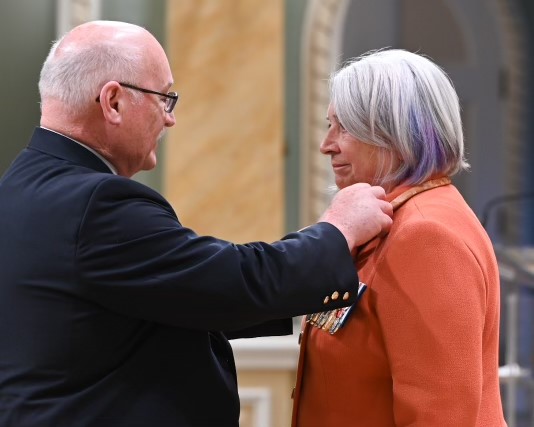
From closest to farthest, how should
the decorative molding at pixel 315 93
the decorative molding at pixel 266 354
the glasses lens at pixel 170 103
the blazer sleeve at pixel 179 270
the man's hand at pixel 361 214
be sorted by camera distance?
the blazer sleeve at pixel 179 270 → the man's hand at pixel 361 214 → the glasses lens at pixel 170 103 → the decorative molding at pixel 266 354 → the decorative molding at pixel 315 93

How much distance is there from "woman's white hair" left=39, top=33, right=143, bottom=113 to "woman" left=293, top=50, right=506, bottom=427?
0.41 meters

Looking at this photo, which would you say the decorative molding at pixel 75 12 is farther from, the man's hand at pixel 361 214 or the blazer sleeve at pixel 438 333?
the blazer sleeve at pixel 438 333

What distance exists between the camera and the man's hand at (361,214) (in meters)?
2.05

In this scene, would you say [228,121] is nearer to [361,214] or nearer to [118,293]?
[361,214]

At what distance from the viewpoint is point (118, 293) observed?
1940mm

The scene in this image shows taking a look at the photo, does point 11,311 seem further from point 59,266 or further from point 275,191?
point 275,191

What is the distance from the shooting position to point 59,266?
1959mm

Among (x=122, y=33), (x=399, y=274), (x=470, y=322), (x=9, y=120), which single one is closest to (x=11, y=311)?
(x=122, y=33)

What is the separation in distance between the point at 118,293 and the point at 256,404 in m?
2.68

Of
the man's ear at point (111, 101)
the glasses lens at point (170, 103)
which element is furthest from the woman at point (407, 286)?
the man's ear at point (111, 101)

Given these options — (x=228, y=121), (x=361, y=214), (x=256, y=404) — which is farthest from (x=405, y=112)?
(x=256, y=404)

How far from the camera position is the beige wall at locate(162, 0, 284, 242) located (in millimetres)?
4578

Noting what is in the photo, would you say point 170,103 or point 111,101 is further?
point 170,103

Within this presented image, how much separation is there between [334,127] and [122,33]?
47 cm
